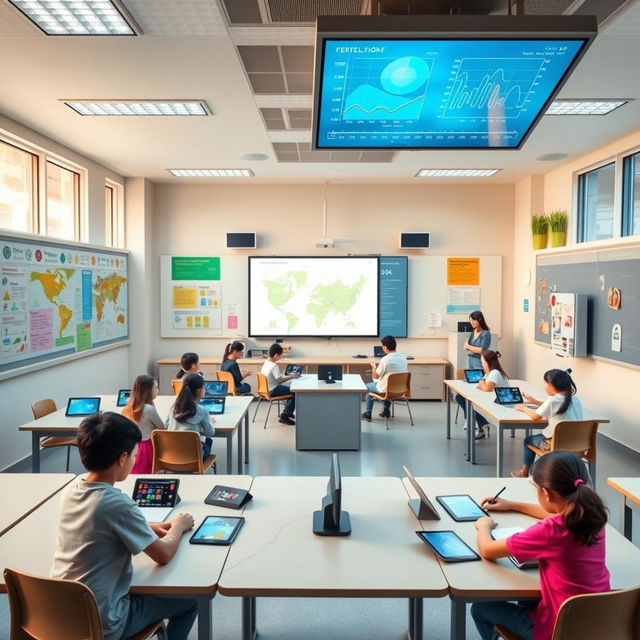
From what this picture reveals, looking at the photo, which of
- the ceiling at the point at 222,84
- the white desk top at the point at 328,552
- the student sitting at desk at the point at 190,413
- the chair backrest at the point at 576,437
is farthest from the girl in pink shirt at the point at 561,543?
the student sitting at desk at the point at 190,413

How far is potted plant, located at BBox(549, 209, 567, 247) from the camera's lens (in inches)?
A: 293

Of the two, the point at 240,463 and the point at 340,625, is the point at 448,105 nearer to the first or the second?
the point at 340,625

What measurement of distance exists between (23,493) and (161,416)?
79.4 inches

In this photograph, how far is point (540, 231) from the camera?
779 centimetres

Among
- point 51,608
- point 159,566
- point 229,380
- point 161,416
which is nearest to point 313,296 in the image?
point 229,380

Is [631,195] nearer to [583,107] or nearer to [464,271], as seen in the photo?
[583,107]

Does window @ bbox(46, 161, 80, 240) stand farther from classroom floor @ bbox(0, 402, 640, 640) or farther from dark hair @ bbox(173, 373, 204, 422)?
dark hair @ bbox(173, 373, 204, 422)

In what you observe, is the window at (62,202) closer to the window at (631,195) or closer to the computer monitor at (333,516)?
the computer monitor at (333,516)

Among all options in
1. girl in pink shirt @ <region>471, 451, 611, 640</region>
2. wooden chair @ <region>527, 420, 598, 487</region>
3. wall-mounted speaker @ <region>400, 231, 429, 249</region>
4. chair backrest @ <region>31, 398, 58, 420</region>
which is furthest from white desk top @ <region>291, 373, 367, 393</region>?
girl in pink shirt @ <region>471, 451, 611, 640</region>

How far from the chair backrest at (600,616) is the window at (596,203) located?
5.58 meters

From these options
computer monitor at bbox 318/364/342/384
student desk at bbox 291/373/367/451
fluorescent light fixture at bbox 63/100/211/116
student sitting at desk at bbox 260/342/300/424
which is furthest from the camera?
student sitting at desk at bbox 260/342/300/424

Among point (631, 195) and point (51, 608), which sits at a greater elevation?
point (631, 195)

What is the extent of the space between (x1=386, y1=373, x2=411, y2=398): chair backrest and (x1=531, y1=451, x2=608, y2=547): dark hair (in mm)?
4687

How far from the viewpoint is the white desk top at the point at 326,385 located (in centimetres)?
591
